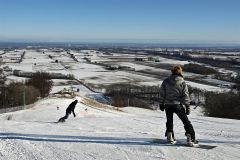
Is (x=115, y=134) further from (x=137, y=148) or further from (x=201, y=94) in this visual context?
(x=201, y=94)

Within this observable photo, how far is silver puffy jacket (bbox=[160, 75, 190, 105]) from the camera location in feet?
30.5

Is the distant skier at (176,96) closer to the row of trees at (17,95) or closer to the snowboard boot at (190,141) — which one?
the snowboard boot at (190,141)

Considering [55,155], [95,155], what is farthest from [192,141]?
[55,155]

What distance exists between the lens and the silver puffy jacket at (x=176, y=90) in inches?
365

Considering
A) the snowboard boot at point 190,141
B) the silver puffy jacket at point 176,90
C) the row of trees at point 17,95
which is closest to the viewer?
the silver puffy jacket at point 176,90

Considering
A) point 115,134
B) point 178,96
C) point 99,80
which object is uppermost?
point 178,96

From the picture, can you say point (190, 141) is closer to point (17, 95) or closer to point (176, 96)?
point (176, 96)

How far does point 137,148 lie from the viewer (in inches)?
365

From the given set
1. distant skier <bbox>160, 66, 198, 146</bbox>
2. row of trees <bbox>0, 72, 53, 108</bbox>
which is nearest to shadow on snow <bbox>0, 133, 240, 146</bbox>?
distant skier <bbox>160, 66, 198, 146</bbox>

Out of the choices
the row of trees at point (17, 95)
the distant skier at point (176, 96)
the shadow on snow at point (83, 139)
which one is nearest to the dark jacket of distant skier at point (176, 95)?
the distant skier at point (176, 96)

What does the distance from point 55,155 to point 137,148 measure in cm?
181

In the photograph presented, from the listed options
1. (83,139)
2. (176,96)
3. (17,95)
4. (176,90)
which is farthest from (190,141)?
(17,95)

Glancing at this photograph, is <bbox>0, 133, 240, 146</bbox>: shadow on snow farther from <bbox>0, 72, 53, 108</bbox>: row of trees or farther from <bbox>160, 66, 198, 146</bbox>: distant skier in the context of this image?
<bbox>0, 72, 53, 108</bbox>: row of trees

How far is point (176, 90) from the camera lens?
9305mm
